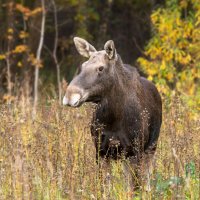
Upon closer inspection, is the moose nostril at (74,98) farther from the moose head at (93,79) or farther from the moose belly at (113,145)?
the moose belly at (113,145)

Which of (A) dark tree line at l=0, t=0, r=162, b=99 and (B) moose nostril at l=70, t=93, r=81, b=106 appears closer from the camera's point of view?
(B) moose nostril at l=70, t=93, r=81, b=106

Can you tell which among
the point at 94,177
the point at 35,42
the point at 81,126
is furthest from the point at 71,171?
the point at 35,42

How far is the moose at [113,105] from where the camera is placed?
27.5 feet

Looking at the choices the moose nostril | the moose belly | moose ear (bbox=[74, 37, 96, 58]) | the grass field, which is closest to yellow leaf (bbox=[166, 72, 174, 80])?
the grass field

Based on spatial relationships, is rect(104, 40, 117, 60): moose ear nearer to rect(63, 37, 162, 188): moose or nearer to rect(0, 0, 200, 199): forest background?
rect(63, 37, 162, 188): moose

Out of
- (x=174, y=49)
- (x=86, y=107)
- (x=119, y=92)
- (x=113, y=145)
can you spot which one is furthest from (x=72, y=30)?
(x=113, y=145)

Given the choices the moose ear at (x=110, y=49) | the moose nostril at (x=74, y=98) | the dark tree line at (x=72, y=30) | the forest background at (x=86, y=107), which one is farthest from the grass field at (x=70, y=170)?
the dark tree line at (x=72, y=30)

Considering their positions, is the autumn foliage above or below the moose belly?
above

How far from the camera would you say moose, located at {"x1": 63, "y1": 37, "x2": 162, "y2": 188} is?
8391mm

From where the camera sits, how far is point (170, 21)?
54.6ft

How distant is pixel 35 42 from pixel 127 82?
1524cm

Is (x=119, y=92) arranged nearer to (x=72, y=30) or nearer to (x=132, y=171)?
(x=132, y=171)

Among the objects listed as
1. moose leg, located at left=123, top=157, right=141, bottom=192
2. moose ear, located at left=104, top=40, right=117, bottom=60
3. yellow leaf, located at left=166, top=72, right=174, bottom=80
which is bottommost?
moose leg, located at left=123, top=157, right=141, bottom=192

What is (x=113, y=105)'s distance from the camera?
8695 mm
